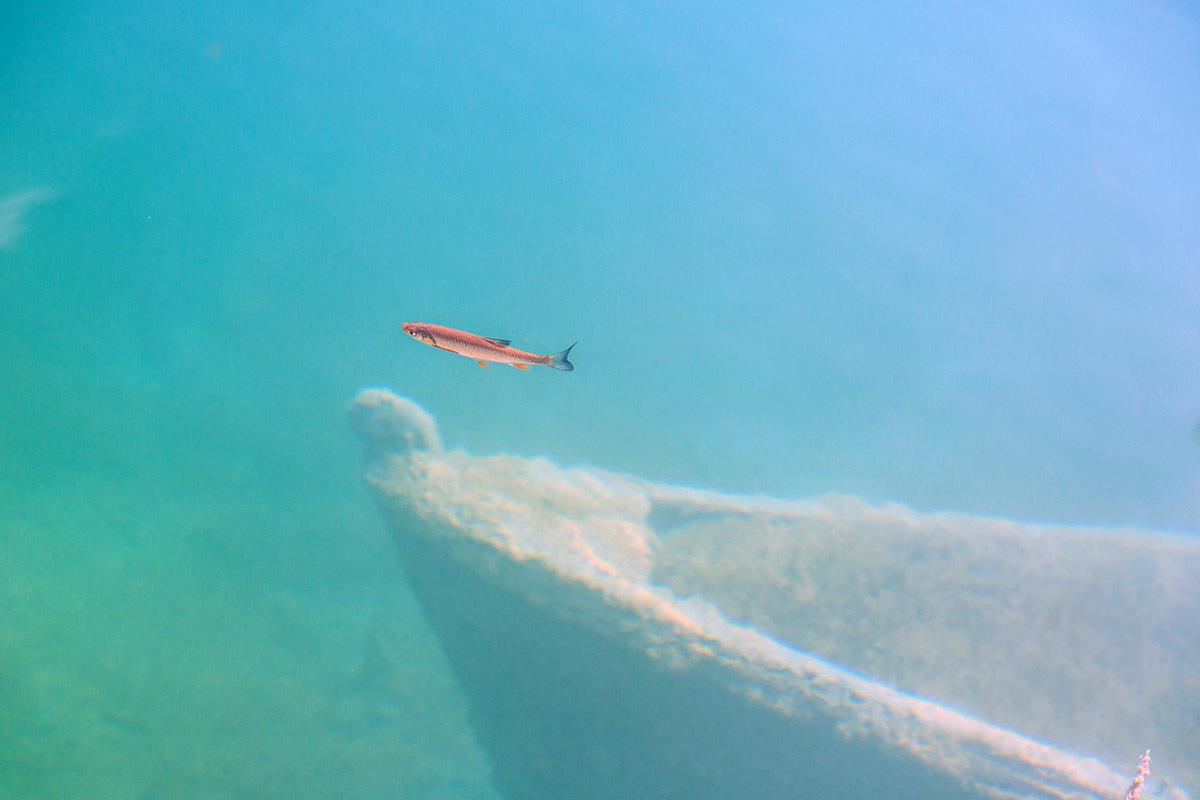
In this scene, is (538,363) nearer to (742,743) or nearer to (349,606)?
(742,743)

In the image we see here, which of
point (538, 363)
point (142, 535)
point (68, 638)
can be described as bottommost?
point (68, 638)

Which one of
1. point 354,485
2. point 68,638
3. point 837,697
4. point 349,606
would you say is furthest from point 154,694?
point 837,697

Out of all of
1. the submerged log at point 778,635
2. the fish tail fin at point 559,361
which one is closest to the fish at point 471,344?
the fish tail fin at point 559,361

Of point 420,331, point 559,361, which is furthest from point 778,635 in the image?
point 420,331

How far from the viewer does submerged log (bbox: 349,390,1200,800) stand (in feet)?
14.9

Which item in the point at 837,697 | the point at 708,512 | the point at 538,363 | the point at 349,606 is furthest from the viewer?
the point at 349,606

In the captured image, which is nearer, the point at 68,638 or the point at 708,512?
the point at 708,512

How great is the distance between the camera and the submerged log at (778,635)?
454 cm

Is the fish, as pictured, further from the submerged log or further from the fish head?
the submerged log

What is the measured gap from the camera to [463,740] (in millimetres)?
9812

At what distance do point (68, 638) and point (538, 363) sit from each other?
49.9ft

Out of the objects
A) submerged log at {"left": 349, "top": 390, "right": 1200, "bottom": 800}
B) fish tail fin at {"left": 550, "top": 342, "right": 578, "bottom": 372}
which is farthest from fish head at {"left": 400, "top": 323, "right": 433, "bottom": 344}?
submerged log at {"left": 349, "top": 390, "right": 1200, "bottom": 800}

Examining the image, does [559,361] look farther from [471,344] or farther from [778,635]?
[778,635]

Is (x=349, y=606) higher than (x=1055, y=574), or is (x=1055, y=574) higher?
(x=1055, y=574)
